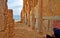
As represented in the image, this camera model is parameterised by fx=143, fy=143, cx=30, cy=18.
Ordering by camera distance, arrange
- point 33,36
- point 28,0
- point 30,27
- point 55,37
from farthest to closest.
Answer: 1. point 28,0
2. point 30,27
3. point 33,36
4. point 55,37

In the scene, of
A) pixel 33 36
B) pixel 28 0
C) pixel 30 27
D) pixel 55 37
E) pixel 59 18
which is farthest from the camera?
pixel 28 0

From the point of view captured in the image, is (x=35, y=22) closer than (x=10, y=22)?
No

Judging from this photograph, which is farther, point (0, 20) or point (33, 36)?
point (33, 36)

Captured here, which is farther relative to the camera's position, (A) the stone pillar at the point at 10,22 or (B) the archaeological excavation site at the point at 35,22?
(A) the stone pillar at the point at 10,22

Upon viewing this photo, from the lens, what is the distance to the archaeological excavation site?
346 centimetres

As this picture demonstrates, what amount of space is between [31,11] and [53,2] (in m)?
0.94

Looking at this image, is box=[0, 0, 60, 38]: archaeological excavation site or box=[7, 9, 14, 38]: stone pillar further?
box=[7, 9, 14, 38]: stone pillar

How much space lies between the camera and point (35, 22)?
4.05 m

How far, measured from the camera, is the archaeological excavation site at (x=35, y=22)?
3.46 m

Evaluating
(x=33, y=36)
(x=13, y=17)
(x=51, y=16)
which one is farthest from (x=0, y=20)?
(x=51, y=16)

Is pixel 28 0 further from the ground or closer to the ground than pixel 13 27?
further from the ground

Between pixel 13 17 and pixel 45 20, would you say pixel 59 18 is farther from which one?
pixel 13 17

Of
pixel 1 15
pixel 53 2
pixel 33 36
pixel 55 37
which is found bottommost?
pixel 33 36

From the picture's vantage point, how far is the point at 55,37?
1.73m
